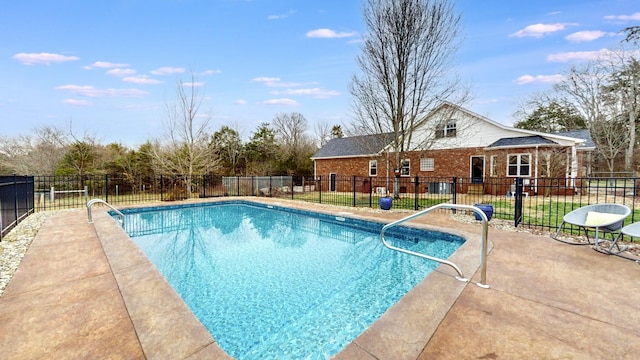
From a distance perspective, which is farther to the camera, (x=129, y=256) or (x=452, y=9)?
(x=452, y=9)

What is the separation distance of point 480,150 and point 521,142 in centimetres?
191

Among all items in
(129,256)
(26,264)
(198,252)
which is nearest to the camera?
(26,264)

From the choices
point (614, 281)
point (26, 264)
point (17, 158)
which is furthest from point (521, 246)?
point (17, 158)

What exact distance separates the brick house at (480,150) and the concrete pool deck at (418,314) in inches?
357

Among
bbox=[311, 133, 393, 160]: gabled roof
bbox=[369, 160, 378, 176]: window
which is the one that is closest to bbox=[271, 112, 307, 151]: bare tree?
bbox=[311, 133, 393, 160]: gabled roof

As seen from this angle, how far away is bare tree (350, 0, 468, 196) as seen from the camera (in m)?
11.1

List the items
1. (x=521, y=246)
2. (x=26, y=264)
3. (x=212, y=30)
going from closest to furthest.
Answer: (x=26, y=264) < (x=521, y=246) < (x=212, y=30)

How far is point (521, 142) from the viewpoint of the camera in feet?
45.2

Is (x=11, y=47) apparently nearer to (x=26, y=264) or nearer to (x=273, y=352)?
(x=26, y=264)

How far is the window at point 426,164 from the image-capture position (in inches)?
658

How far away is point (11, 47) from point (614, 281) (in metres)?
18.5

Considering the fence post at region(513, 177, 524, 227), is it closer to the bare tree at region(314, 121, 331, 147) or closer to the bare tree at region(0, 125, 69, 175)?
the bare tree at region(0, 125, 69, 175)

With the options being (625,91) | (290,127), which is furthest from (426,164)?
(290,127)

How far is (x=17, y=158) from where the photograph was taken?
1772cm
